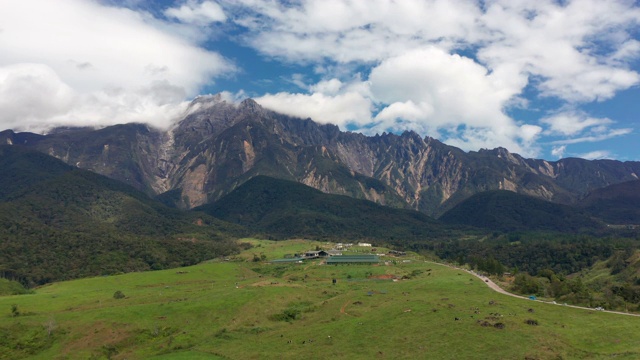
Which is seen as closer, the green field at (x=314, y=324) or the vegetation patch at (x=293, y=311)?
the green field at (x=314, y=324)

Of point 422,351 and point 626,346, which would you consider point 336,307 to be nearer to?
point 422,351

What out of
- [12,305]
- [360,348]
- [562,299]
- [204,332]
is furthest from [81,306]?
[562,299]

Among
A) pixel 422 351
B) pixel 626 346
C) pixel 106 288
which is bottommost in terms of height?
pixel 106 288

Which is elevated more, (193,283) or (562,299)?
(562,299)

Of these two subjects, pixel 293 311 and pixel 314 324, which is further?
pixel 293 311

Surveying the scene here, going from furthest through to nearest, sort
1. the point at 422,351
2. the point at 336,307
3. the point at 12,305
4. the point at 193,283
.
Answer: the point at 193,283 < the point at 12,305 < the point at 336,307 < the point at 422,351

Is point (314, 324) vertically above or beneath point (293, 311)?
above

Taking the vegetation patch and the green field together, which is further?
the vegetation patch

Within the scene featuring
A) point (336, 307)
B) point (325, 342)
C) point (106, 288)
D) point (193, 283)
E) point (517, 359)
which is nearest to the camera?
point (517, 359)
